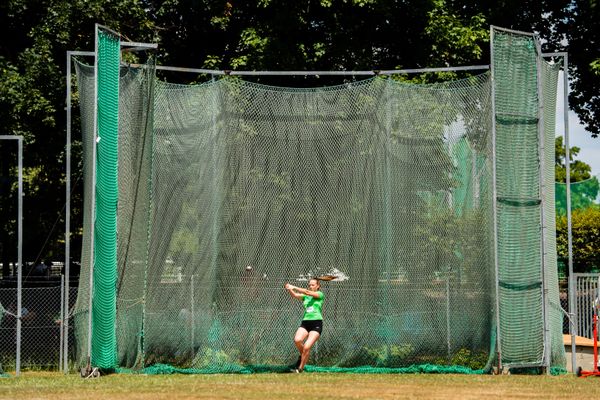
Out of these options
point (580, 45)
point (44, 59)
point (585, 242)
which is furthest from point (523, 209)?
point (585, 242)

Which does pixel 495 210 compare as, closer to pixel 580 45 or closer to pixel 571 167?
pixel 580 45

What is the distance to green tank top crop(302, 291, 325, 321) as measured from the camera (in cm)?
1319

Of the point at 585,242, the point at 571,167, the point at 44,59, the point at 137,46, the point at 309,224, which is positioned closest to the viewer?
the point at 137,46

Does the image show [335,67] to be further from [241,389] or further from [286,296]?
[241,389]

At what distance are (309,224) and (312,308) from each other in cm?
115

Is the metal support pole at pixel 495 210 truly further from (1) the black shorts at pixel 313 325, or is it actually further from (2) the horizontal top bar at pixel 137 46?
(2) the horizontal top bar at pixel 137 46

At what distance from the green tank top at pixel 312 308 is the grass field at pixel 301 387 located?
76 cm

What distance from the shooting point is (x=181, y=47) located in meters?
→ 19.8

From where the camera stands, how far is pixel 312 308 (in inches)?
521

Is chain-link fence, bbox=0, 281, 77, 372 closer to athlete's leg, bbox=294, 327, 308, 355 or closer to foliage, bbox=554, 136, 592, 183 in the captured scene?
athlete's leg, bbox=294, 327, 308, 355

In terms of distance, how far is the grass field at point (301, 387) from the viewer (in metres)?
10.6

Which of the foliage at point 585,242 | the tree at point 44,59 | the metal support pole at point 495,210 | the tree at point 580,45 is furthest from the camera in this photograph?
the foliage at point 585,242

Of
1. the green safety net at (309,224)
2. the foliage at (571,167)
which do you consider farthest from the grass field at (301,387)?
the foliage at (571,167)

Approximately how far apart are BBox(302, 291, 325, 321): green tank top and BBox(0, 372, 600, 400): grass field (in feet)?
2.50
